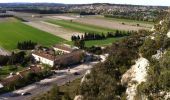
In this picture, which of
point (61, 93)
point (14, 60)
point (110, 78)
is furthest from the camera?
point (14, 60)

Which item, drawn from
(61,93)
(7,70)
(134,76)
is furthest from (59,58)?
(134,76)

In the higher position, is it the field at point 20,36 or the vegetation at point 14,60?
the vegetation at point 14,60

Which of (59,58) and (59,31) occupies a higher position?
(59,58)

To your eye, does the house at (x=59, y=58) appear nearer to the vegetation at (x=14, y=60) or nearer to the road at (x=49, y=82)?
the vegetation at (x=14, y=60)

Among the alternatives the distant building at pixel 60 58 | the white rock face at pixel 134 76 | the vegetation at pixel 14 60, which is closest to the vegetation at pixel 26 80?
the distant building at pixel 60 58

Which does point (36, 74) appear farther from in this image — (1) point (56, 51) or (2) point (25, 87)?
(1) point (56, 51)

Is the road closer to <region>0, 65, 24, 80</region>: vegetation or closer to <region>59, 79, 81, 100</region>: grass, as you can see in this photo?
<region>59, 79, 81, 100</region>: grass

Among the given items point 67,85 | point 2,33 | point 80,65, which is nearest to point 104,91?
point 67,85

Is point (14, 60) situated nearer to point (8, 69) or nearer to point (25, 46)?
point (8, 69)
